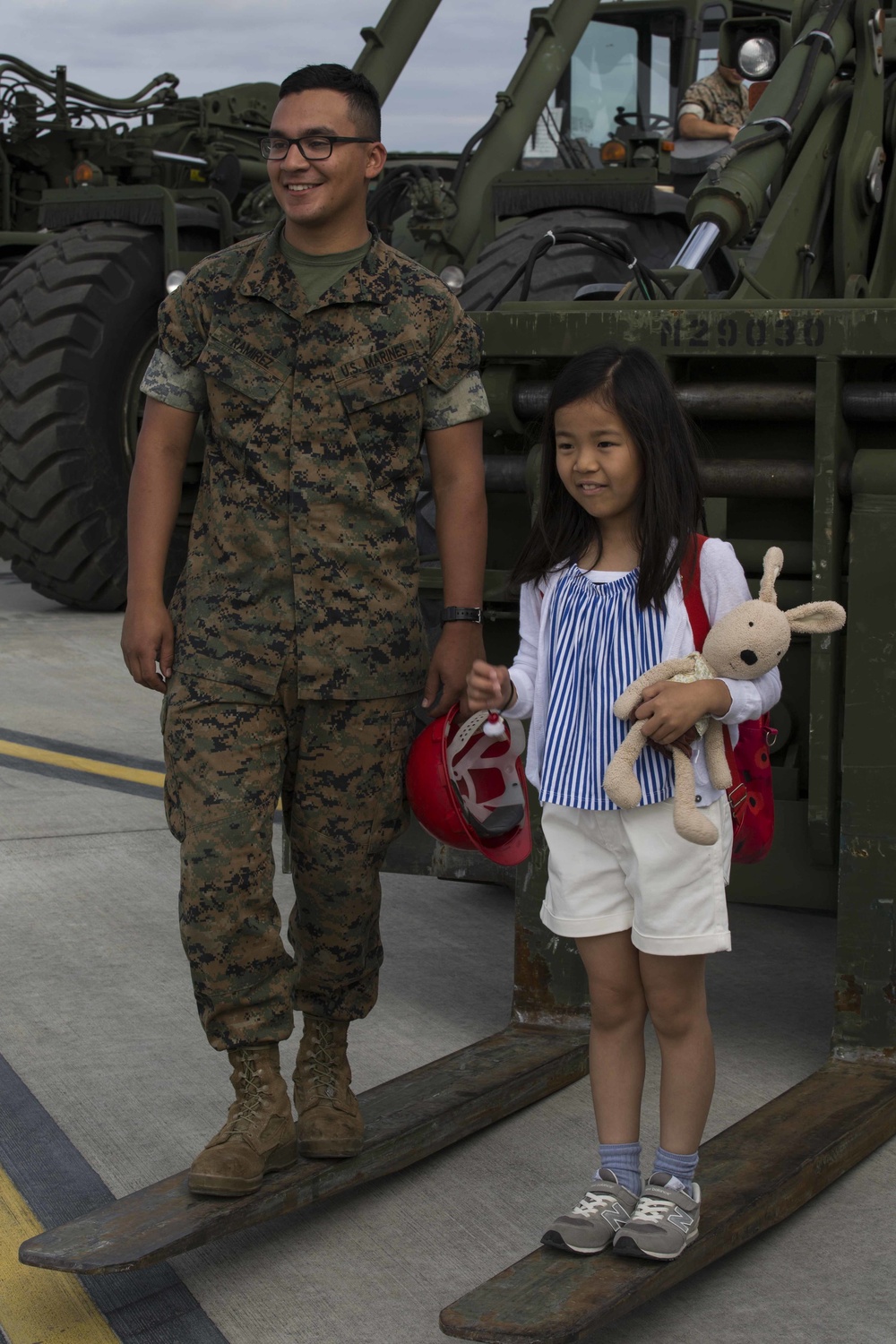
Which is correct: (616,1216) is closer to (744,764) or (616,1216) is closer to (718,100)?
(744,764)

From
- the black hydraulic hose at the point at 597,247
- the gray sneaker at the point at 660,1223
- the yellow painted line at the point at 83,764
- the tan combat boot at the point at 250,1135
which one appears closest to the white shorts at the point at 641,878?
the gray sneaker at the point at 660,1223

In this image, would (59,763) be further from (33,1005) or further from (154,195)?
(154,195)

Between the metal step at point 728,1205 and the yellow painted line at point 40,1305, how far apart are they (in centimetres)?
60

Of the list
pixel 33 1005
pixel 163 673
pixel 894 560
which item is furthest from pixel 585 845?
pixel 33 1005

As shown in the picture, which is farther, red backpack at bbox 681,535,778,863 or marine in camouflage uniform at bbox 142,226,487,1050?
marine in camouflage uniform at bbox 142,226,487,1050

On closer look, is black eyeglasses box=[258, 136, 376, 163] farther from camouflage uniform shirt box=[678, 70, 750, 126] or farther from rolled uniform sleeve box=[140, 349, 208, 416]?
camouflage uniform shirt box=[678, 70, 750, 126]

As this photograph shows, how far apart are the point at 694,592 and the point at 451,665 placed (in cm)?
53

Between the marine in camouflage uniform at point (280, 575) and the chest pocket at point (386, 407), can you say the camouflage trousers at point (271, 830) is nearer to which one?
the marine in camouflage uniform at point (280, 575)

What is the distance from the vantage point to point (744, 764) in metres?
2.97

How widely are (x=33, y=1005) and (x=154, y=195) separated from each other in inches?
250

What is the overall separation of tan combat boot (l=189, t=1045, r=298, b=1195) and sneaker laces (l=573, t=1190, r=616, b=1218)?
1.88 ft

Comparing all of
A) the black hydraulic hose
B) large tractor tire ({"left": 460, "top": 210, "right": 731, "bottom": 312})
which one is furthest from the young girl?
large tractor tire ({"left": 460, "top": 210, "right": 731, "bottom": 312})

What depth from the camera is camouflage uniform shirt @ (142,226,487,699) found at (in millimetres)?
3176

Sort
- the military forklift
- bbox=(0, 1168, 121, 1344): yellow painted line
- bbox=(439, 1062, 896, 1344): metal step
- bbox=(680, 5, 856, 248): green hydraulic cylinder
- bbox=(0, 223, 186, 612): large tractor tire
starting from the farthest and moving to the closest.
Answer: bbox=(0, 223, 186, 612): large tractor tire, bbox=(680, 5, 856, 248): green hydraulic cylinder, the military forklift, bbox=(0, 1168, 121, 1344): yellow painted line, bbox=(439, 1062, 896, 1344): metal step
